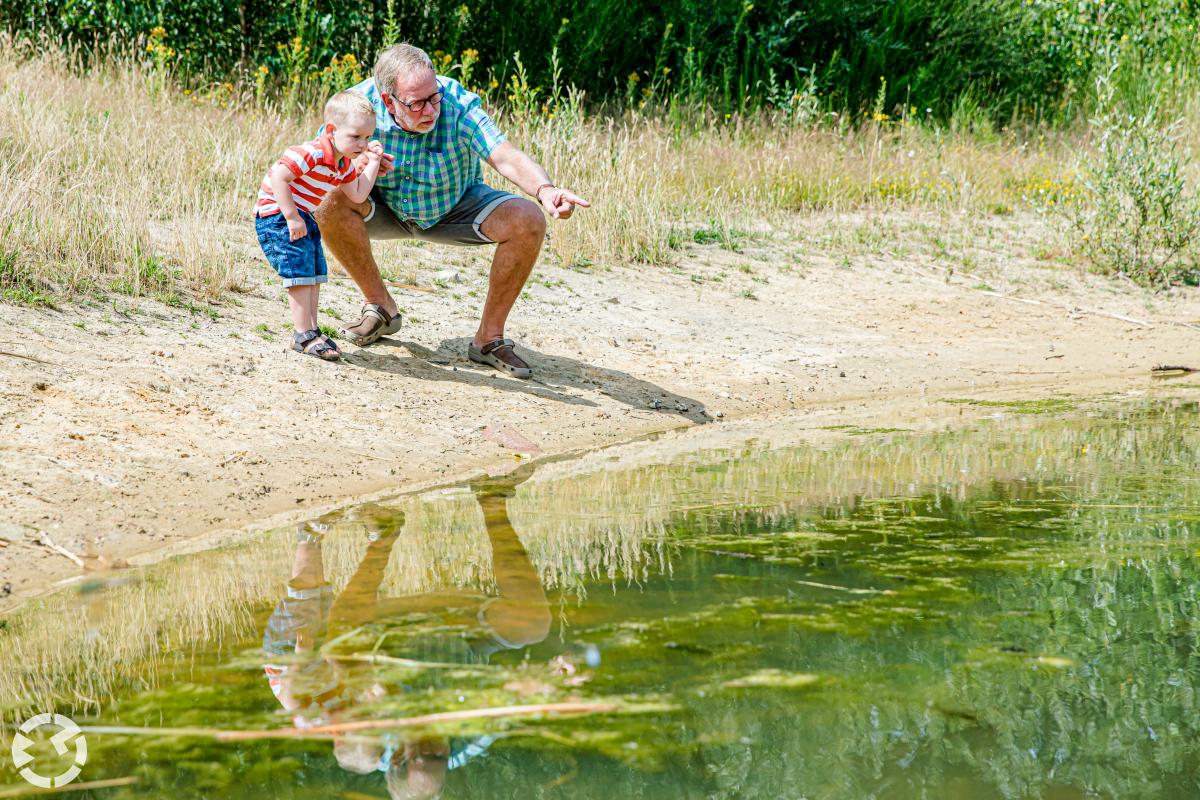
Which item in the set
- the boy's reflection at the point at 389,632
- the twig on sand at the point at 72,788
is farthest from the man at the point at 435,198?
the twig on sand at the point at 72,788

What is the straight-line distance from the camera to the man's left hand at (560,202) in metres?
5.30

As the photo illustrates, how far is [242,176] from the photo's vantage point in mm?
8547

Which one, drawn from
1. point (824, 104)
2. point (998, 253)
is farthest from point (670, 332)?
point (824, 104)

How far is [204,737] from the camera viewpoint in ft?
8.59

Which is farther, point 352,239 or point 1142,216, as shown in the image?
point 1142,216

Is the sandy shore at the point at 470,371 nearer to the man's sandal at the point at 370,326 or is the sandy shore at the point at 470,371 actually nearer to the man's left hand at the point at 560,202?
the man's sandal at the point at 370,326

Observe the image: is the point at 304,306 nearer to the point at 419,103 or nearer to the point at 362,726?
the point at 419,103

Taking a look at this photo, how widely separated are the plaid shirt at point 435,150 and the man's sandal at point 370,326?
529mm

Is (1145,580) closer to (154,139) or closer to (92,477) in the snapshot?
(92,477)

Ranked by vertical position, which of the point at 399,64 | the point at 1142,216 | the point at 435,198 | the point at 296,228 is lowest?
the point at 1142,216

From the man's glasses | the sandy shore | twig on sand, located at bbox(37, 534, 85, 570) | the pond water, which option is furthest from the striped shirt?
twig on sand, located at bbox(37, 534, 85, 570)

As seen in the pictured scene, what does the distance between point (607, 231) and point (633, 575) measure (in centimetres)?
533

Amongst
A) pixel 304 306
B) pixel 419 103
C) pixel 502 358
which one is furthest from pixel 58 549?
Result: pixel 502 358
